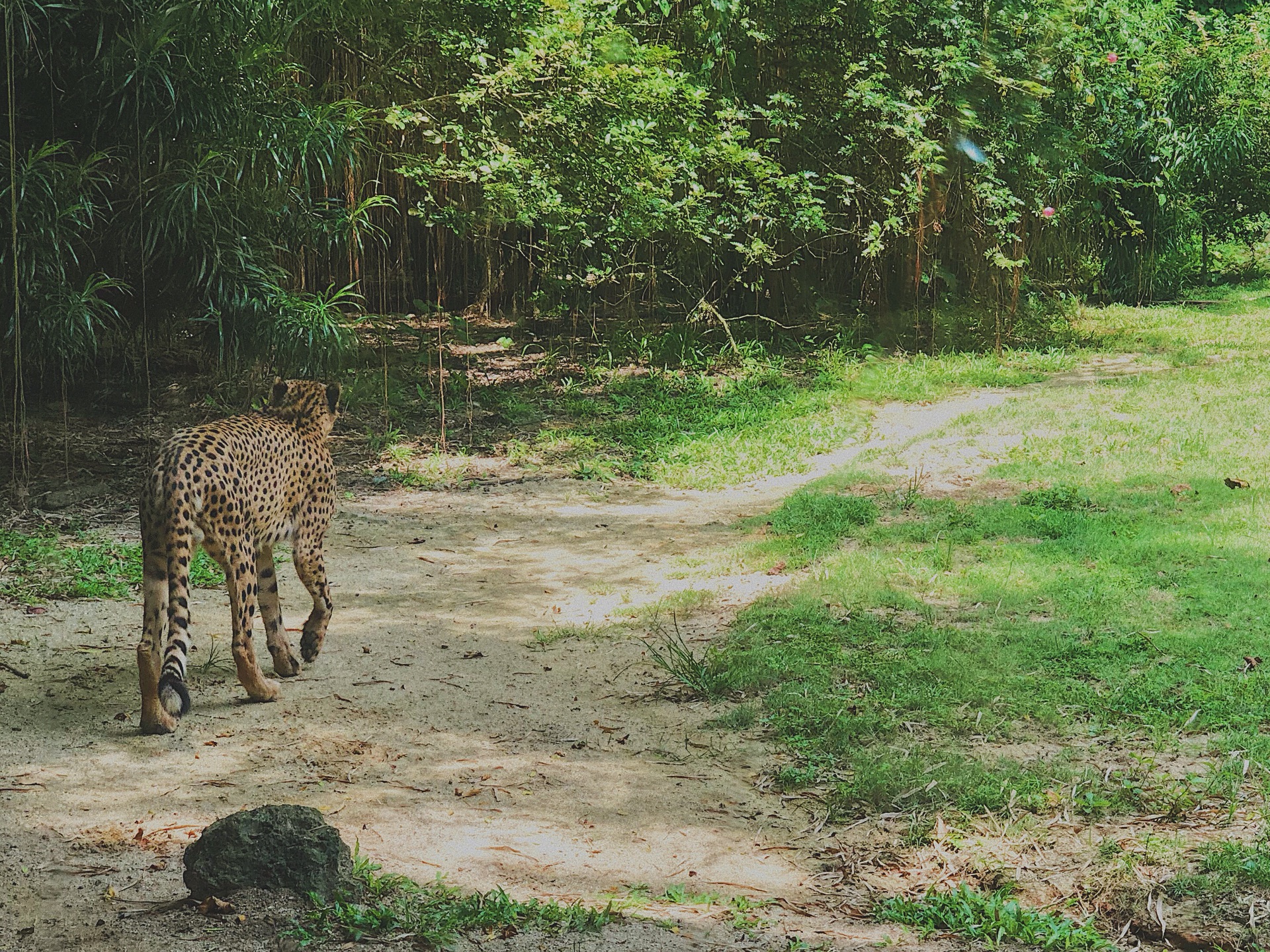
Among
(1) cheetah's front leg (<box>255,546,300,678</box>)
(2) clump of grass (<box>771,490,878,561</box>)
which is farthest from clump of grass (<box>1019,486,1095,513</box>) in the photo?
(1) cheetah's front leg (<box>255,546,300,678</box>)

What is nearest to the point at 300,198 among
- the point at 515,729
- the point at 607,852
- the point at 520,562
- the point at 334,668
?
the point at 520,562

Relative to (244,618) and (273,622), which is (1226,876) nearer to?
(244,618)

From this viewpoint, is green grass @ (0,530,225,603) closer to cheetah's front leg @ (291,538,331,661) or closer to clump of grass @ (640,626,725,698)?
cheetah's front leg @ (291,538,331,661)

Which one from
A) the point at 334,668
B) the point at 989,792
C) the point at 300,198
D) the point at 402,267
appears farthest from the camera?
the point at 402,267

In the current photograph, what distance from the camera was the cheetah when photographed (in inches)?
176

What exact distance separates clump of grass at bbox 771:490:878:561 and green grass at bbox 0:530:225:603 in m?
3.14

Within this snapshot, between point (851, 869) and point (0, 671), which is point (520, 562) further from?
point (851, 869)

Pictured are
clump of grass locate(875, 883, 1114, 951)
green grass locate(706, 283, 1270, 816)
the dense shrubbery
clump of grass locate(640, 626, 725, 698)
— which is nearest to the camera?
clump of grass locate(875, 883, 1114, 951)

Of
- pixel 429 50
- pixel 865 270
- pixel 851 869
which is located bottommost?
pixel 851 869

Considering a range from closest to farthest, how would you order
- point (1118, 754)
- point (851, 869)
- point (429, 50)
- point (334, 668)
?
point (851, 869) < point (1118, 754) < point (334, 668) < point (429, 50)

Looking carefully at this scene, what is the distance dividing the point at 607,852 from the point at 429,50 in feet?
26.7

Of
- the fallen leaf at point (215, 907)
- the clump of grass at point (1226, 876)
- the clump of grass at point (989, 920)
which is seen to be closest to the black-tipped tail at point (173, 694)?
the fallen leaf at point (215, 907)

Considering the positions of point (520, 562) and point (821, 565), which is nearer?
point (821, 565)

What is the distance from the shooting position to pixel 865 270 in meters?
13.4
